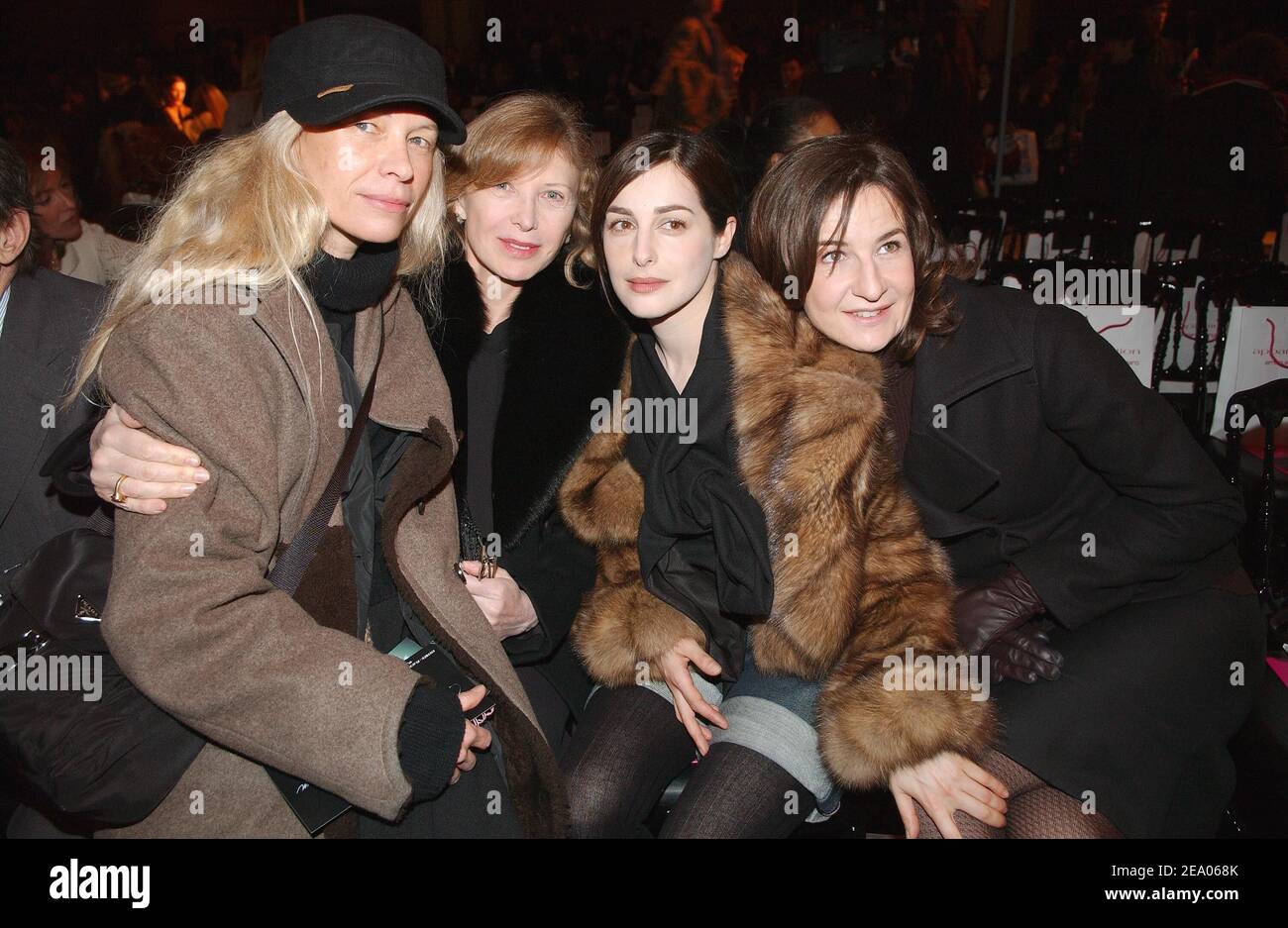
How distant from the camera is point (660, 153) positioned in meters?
2.17

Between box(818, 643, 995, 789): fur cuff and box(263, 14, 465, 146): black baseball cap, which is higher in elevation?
box(263, 14, 465, 146): black baseball cap

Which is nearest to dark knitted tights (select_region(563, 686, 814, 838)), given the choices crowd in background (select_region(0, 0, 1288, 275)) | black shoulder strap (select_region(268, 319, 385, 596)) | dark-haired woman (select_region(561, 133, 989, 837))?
dark-haired woman (select_region(561, 133, 989, 837))

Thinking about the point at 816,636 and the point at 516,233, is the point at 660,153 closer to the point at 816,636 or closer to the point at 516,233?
the point at 516,233

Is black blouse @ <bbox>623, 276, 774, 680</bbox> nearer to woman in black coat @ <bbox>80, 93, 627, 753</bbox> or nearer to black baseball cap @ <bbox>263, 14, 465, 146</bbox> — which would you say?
woman in black coat @ <bbox>80, 93, 627, 753</bbox>

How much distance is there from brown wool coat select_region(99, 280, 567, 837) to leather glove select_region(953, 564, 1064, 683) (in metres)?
1.17

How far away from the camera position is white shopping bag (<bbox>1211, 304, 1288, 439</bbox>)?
3156 mm

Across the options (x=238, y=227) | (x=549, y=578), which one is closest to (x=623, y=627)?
(x=549, y=578)

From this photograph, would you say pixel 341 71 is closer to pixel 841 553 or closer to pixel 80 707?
pixel 80 707

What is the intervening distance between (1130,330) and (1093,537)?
63.9 inches

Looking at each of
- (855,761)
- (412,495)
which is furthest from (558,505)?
(855,761)

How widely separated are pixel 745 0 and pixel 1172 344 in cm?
973

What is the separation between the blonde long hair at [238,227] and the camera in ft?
5.27

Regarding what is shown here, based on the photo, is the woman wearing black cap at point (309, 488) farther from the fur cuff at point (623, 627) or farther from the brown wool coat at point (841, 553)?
the brown wool coat at point (841, 553)

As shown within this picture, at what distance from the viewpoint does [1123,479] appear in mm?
1979
